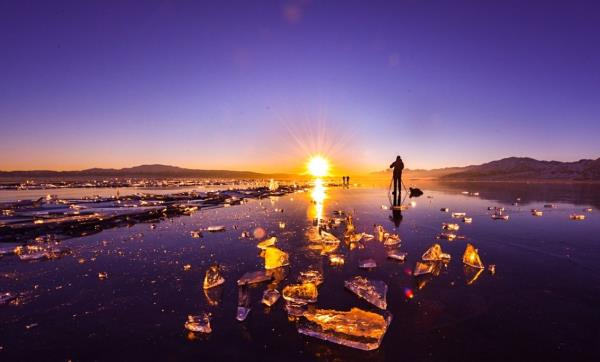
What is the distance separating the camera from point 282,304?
581 cm

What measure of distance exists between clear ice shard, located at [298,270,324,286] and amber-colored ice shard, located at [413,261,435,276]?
7.45ft

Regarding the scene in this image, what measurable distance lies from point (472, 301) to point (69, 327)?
23.0ft

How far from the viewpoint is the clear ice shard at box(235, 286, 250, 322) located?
17.2 feet

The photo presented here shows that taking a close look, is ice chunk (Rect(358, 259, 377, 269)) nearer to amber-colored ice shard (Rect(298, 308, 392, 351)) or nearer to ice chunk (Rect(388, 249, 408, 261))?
ice chunk (Rect(388, 249, 408, 261))

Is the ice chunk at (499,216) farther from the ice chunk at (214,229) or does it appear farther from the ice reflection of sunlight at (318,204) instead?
the ice chunk at (214,229)

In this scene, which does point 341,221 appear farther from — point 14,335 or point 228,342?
point 14,335

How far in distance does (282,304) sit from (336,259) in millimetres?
3055

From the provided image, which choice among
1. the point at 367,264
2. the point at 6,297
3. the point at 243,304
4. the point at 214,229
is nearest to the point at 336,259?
the point at 367,264

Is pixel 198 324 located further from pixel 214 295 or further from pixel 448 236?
pixel 448 236

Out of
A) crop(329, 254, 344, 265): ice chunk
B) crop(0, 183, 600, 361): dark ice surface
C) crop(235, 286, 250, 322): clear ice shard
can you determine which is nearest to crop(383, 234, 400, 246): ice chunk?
crop(0, 183, 600, 361): dark ice surface

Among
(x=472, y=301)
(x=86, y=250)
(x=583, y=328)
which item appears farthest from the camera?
(x=86, y=250)

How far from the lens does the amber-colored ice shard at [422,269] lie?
24.2 feet

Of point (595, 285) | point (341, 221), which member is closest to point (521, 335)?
point (595, 285)

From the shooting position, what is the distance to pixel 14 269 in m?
8.02
